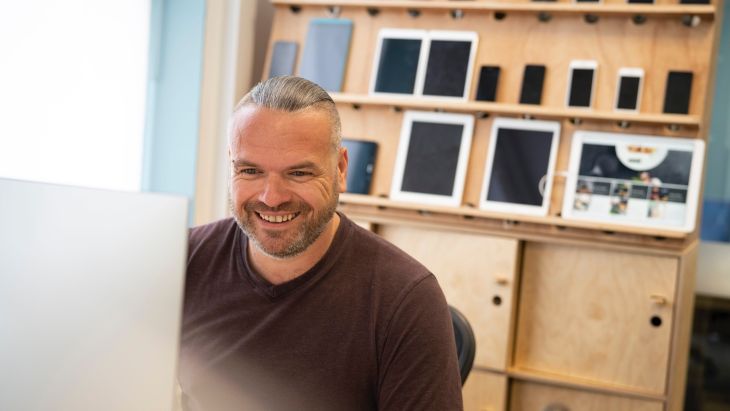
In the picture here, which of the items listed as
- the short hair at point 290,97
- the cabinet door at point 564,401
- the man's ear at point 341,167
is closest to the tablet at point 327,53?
the cabinet door at point 564,401

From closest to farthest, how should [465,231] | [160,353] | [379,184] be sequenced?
[160,353]
[465,231]
[379,184]

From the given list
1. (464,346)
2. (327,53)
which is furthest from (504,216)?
(464,346)

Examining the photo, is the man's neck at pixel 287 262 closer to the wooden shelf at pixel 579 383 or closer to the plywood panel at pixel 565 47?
the wooden shelf at pixel 579 383

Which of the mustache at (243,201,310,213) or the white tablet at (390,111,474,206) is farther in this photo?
the white tablet at (390,111,474,206)

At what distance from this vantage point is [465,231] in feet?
10.7

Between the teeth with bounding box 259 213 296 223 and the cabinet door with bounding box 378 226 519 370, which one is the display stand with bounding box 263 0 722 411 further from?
the teeth with bounding box 259 213 296 223

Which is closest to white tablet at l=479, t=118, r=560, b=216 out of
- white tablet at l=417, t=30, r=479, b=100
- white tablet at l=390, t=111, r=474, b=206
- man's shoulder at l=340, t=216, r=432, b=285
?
white tablet at l=390, t=111, r=474, b=206

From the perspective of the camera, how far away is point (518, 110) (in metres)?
3.24

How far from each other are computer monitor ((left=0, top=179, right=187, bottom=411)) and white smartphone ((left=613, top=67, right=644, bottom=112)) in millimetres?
2740

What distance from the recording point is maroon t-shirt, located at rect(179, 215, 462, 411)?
1.40 m

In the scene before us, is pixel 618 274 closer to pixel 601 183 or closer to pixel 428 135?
pixel 601 183

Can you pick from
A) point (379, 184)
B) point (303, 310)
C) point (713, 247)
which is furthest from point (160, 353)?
point (713, 247)

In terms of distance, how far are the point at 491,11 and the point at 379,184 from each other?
0.81 meters

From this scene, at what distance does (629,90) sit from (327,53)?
4.02 ft
